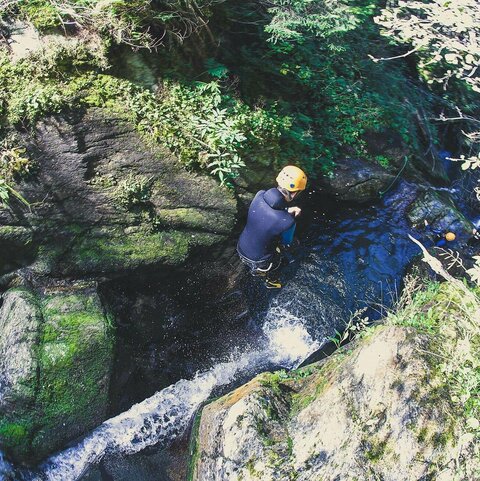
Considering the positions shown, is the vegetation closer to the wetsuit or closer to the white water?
the wetsuit

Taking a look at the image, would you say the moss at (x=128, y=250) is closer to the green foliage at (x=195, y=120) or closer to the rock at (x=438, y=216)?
the green foliage at (x=195, y=120)

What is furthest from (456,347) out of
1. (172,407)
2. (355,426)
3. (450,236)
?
(450,236)

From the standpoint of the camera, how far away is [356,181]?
8.77 meters

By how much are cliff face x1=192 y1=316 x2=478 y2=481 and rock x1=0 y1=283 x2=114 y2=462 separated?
1690 millimetres

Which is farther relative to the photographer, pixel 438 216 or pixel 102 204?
pixel 438 216

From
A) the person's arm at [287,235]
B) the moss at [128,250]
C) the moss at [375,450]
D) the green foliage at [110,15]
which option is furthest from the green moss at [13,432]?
the green foliage at [110,15]

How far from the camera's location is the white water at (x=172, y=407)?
544cm

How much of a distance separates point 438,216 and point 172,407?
20.7 ft

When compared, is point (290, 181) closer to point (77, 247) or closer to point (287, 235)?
point (287, 235)

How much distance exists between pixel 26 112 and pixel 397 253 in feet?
21.3

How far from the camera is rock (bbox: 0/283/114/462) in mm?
5191

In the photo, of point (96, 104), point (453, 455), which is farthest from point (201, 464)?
point (96, 104)

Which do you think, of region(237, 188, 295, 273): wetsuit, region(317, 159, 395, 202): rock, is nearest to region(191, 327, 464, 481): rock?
region(237, 188, 295, 273): wetsuit

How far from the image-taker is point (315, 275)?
7.70 metres
